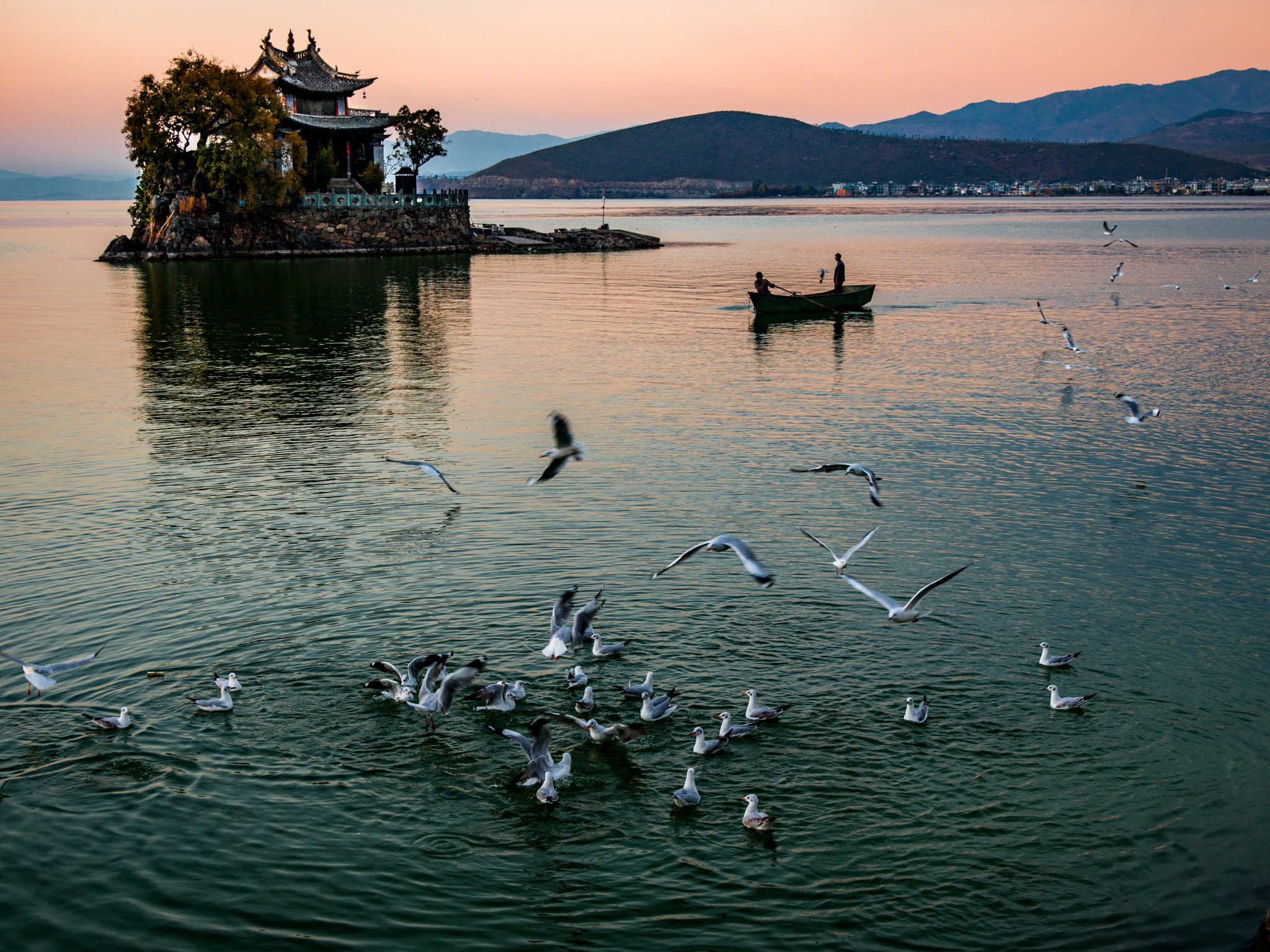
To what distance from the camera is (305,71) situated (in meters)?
89.6

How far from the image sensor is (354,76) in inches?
3647

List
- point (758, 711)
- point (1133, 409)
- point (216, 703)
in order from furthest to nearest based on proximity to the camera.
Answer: point (1133, 409) → point (216, 703) → point (758, 711)

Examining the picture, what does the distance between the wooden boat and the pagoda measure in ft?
189

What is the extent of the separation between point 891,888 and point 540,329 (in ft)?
118

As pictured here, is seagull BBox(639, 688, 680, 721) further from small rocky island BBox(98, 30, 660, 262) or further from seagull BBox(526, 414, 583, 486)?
small rocky island BBox(98, 30, 660, 262)

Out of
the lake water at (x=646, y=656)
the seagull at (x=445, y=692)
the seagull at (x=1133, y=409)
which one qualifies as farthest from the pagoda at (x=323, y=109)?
the seagull at (x=445, y=692)

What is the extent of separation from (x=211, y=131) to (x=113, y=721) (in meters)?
75.5

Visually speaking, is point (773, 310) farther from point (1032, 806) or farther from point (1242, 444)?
point (1032, 806)

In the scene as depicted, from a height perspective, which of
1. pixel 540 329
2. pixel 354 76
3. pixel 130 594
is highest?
pixel 354 76

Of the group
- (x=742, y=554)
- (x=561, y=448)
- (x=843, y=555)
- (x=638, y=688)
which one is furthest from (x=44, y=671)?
(x=843, y=555)

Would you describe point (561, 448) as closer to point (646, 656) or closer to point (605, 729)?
point (646, 656)

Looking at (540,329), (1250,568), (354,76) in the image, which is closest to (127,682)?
(1250,568)

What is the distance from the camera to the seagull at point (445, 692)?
34.4 feet

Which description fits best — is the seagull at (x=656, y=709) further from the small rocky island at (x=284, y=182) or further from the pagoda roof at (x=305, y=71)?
the pagoda roof at (x=305, y=71)
